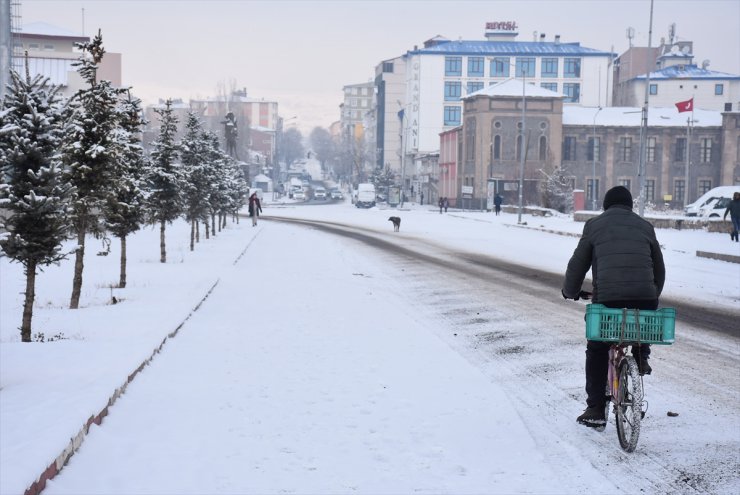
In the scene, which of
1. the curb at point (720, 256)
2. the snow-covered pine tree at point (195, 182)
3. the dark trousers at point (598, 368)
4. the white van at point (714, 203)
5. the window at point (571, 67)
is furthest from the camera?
the window at point (571, 67)

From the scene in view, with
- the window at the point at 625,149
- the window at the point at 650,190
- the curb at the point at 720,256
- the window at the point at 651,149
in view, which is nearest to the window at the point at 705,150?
the window at the point at 651,149

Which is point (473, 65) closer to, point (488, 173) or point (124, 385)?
point (488, 173)

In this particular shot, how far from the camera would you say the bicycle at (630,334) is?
6.28 metres

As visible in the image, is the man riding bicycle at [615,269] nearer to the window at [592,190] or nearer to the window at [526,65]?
the window at [592,190]

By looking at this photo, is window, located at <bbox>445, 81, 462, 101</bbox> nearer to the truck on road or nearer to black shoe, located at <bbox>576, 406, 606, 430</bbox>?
the truck on road

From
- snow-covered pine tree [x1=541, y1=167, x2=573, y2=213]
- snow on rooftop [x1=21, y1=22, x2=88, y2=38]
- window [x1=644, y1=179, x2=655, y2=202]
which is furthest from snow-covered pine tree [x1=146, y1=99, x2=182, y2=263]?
snow on rooftop [x1=21, y1=22, x2=88, y2=38]

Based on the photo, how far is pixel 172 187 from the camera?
23.4 meters

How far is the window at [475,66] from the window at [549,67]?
8.68 metres

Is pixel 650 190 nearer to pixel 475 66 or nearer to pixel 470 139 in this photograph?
pixel 470 139

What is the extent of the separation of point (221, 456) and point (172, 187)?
59.8ft

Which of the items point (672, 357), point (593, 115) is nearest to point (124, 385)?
point (672, 357)

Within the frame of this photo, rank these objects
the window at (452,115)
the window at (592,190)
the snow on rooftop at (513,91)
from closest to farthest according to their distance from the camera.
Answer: the snow on rooftop at (513,91) → the window at (592,190) → the window at (452,115)

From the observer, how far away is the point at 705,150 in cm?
7831

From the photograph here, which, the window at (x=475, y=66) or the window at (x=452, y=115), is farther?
the window at (x=452, y=115)
